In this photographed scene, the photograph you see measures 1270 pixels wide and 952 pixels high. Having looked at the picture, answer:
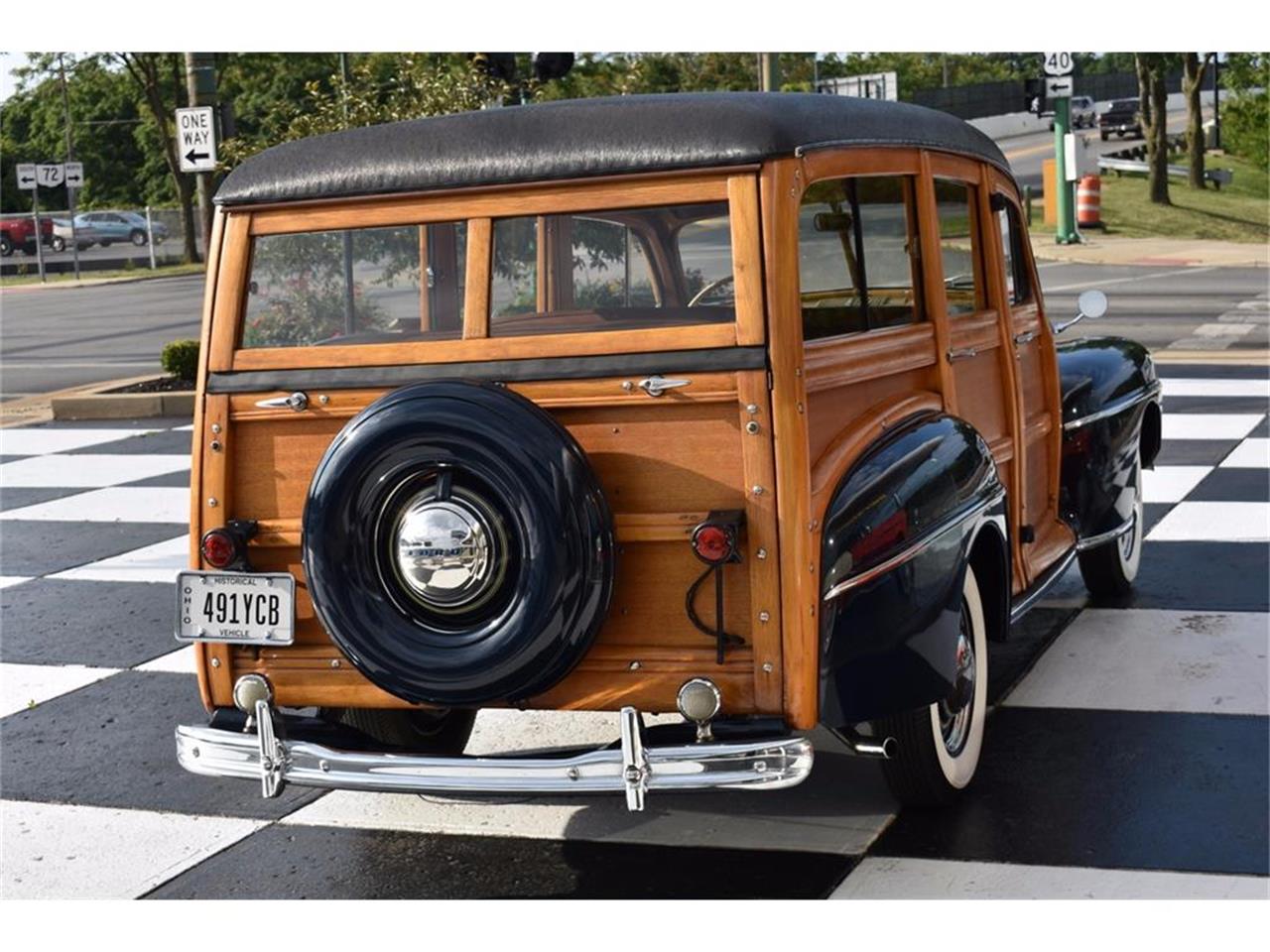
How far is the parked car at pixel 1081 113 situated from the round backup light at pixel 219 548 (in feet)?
81.1

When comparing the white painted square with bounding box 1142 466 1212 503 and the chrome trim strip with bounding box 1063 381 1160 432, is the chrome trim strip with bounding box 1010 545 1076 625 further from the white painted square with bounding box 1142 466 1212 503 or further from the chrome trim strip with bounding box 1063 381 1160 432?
the white painted square with bounding box 1142 466 1212 503

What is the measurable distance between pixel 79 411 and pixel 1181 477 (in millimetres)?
8759

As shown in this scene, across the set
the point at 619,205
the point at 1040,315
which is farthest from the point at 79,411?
the point at 619,205

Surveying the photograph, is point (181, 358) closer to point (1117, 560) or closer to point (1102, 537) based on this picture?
point (1117, 560)

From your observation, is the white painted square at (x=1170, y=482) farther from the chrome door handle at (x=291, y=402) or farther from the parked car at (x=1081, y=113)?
the parked car at (x=1081, y=113)

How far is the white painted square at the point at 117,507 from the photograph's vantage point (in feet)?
32.1

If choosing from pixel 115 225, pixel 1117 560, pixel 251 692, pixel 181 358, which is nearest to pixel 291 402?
pixel 251 692

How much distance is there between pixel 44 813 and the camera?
5234 mm

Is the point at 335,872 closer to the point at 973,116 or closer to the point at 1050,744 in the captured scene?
the point at 1050,744

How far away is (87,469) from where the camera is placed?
1152cm

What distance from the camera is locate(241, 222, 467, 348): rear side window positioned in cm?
458

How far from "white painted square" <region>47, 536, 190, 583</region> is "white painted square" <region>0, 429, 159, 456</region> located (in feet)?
12.8

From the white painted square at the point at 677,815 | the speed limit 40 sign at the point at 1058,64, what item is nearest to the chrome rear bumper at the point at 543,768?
the white painted square at the point at 677,815

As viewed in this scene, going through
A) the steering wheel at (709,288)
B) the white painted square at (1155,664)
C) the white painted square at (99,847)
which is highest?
the steering wheel at (709,288)
